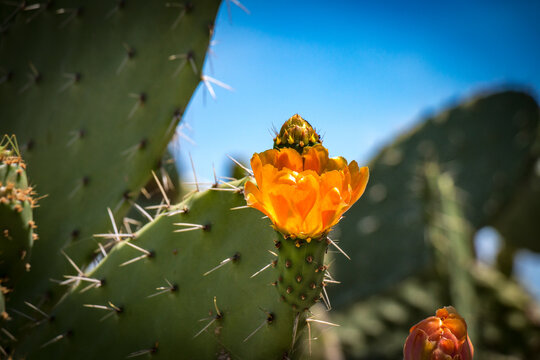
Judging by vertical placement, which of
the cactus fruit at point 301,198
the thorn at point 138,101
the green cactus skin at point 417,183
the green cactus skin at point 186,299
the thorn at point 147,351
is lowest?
the green cactus skin at point 417,183

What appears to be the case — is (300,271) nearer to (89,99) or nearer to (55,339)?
(55,339)

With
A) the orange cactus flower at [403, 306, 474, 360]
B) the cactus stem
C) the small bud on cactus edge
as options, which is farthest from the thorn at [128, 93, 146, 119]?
the orange cactus flower at [403, 306, 474, 360]

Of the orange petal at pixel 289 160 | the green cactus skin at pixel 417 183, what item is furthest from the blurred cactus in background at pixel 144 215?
the green cactus skin at pixel 417 183

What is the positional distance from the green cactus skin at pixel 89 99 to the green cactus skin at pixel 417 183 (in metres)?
1.68

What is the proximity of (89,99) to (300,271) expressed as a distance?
2.59 feet

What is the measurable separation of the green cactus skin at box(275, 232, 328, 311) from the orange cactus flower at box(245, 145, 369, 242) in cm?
2

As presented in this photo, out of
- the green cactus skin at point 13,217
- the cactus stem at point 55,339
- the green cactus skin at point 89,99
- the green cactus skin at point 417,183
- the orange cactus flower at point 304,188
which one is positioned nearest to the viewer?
Result: the orange cactus flower at point 304,188

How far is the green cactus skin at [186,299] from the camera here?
0.78 meters

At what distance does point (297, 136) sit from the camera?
1.93 ft

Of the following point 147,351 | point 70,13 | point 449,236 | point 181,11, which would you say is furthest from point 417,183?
point 147,351

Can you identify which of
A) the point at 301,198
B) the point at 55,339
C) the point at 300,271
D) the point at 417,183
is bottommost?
the point at 417,183

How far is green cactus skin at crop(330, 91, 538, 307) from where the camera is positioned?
2.46 metres

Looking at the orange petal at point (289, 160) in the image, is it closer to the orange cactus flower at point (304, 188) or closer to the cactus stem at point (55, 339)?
the orange cactus flower at point (304, 188)

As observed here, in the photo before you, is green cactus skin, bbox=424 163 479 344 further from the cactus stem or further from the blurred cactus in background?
the cactus stem
